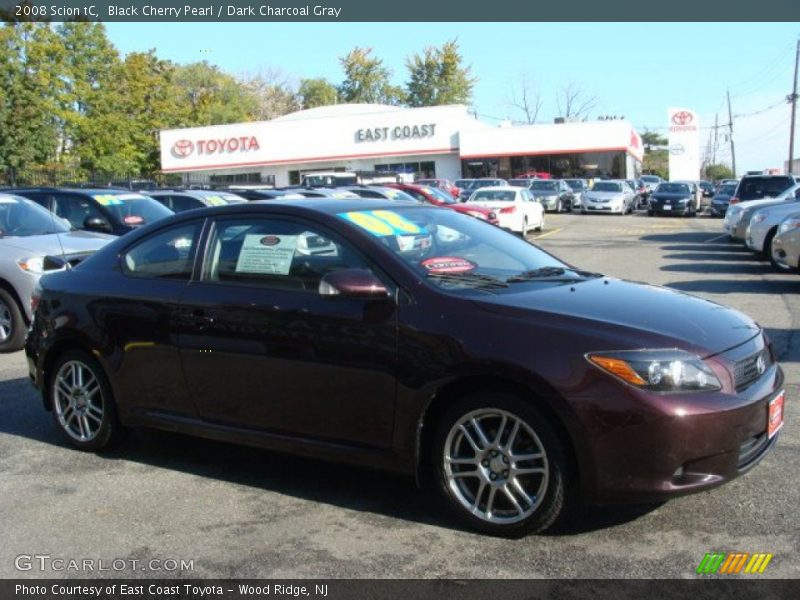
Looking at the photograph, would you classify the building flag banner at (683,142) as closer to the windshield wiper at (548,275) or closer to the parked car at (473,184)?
the parked car at (473,184)

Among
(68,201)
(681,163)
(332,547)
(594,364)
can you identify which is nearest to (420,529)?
(332,547)

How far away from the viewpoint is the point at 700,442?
148 inches

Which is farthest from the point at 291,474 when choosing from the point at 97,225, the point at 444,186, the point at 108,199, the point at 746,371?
the point at 444,186

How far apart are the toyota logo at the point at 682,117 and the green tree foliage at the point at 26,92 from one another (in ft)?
148

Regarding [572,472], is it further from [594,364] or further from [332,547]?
[332,547]

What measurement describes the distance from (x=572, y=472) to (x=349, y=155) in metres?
49.9

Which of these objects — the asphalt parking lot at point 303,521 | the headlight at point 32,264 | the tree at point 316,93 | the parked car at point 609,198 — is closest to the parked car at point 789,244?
the asphalt parking lot at point 303,521

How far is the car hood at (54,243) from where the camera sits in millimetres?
9188

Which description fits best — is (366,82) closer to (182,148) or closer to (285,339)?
(182,148)

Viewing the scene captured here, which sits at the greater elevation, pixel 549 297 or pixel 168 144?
pixel 168 144

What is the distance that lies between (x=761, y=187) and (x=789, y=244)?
11.0m

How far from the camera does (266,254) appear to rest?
483 cm

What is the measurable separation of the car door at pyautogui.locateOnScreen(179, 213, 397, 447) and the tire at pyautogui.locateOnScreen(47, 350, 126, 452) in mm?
841

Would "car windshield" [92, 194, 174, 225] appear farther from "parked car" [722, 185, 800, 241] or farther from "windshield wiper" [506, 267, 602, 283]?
"parked car" [722, 185, 800, 241]
